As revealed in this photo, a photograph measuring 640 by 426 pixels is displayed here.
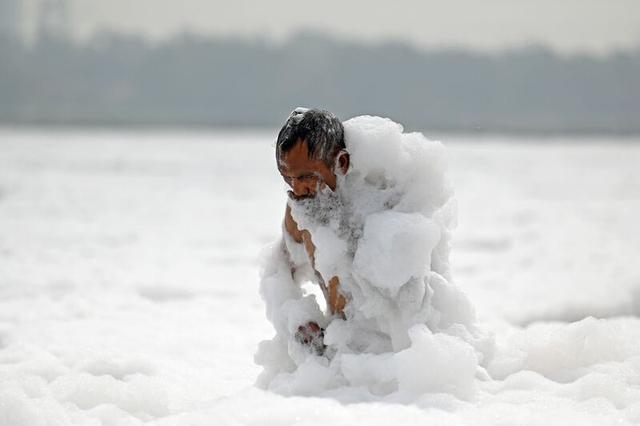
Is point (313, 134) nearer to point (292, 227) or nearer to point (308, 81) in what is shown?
point (292, 227)

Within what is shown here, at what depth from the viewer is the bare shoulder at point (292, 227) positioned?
2.32m

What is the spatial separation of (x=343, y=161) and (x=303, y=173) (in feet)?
0.48

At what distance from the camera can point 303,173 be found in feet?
6.99

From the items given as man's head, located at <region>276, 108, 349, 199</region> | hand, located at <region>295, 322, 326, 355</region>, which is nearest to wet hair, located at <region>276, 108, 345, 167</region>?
man's head, located at <region>276, 108, 349, 199</region>

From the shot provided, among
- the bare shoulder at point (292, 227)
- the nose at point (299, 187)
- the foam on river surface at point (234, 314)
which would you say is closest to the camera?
the foam on river surface at point (234, 314)

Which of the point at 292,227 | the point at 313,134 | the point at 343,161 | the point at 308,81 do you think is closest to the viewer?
the point at 313,134

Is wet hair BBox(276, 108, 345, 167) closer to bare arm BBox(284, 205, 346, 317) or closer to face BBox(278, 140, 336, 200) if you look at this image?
face BBox(278, 140, 336, 200)

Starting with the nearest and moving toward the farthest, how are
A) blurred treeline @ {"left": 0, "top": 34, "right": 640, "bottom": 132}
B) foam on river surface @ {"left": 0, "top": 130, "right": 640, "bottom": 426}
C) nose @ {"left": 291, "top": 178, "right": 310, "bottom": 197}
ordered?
foam on river surface @ {"left": 0, "top": 130, "right": 640, "bottom": 426}
nose @ {"left": 291, "top": 178, "right": 310, "bottom": 197}
blurred treeline @ {"left": 0, "top": 34, "right": 640, "bottom": 132}

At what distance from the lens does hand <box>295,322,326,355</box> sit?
2207 mm

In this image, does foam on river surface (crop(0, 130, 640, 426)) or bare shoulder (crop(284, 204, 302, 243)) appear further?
bare shoulder (crop(284, 204, 302, 243))

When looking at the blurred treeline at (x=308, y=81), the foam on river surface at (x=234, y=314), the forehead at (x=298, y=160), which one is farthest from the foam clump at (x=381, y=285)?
the blurred treeline at (x=308, y=81)

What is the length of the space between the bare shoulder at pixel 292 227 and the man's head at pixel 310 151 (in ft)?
0.41

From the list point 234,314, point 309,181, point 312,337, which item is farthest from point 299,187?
point 234,314

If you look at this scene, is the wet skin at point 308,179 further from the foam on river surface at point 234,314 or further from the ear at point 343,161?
the foam on river surface at point 234,314
